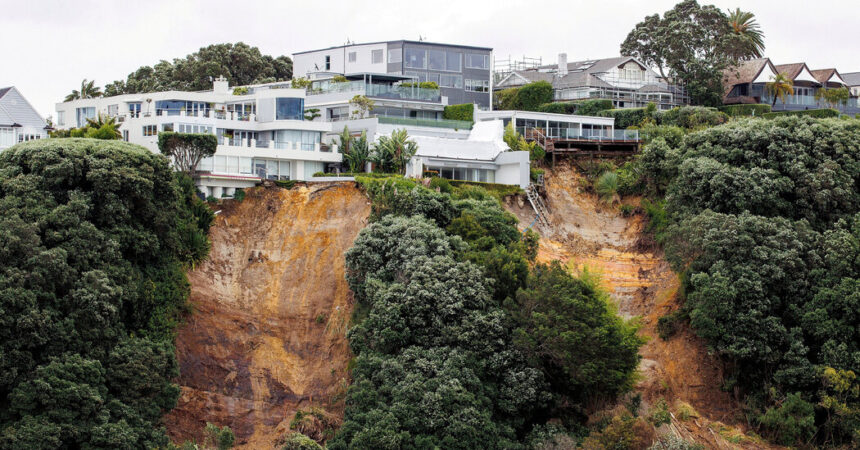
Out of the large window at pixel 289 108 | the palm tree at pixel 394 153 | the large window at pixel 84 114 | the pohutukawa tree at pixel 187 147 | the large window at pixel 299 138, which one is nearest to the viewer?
the pohutukawa tree at pixel 187 147

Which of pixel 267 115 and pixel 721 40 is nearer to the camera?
pixel 267 115

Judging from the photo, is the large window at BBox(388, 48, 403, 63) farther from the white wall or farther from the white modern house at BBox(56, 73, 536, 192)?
the white modern house at BBox(56, 73, 536, 192)

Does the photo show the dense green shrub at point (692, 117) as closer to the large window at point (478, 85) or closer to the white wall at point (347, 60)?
the large window at point (478, 85)

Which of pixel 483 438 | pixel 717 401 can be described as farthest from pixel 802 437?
pixel 483 438

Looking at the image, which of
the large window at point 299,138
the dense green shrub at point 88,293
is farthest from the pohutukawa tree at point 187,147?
the large window at point 299,138

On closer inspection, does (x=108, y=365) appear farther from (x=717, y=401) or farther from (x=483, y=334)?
(x=717, y=401)

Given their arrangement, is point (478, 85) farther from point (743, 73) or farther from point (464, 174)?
point (743, 73)

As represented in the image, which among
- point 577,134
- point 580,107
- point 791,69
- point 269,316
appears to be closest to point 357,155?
point 269,316
